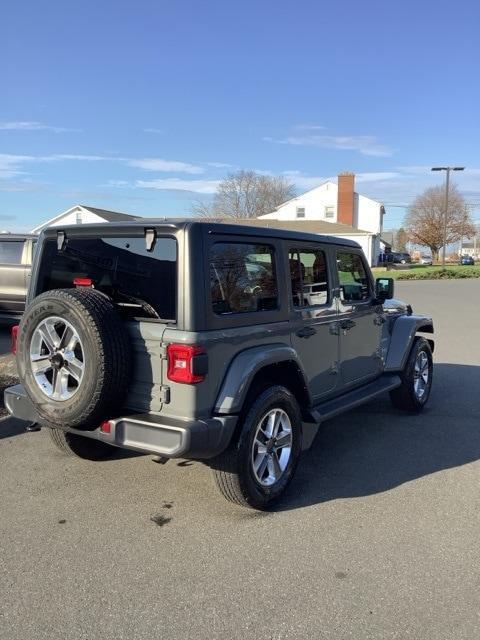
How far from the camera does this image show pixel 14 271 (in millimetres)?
10086

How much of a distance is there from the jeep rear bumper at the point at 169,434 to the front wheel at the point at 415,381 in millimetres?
3055

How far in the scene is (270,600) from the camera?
2838mm

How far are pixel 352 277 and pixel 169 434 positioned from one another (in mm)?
2724

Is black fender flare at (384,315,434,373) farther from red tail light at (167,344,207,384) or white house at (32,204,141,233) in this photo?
white house at (32,204,141,233)

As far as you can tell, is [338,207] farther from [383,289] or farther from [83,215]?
[383,289]

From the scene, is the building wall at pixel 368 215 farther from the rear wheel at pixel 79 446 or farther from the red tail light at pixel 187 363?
the red tail light at pixel 187 363

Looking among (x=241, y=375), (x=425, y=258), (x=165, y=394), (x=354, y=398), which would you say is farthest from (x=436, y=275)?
(x=425, y=258)

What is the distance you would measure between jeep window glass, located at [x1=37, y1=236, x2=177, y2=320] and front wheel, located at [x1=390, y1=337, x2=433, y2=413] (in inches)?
131

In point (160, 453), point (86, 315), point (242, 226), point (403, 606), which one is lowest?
point (403, 606)

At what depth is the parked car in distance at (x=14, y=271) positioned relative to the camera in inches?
394

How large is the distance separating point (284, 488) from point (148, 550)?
1.07 meters

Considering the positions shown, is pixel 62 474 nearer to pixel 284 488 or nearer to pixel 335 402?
pixel 284 488

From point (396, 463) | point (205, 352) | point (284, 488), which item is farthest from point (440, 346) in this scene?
point (205, 352)

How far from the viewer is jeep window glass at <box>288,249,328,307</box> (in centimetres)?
433
